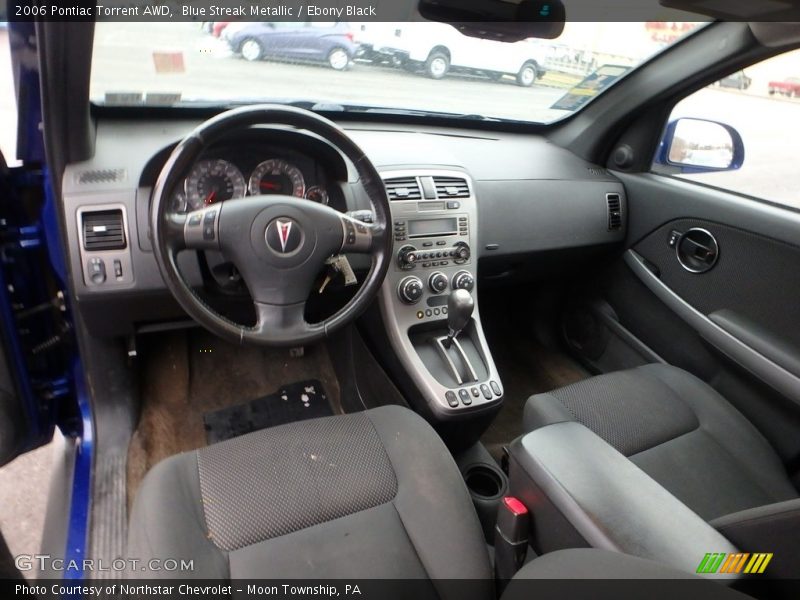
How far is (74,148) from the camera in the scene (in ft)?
4.83

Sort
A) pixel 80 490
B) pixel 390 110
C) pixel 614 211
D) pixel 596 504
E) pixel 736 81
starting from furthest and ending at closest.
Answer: pixel 614 211 < pixel 390 110 < pixel 736 81 < pixel 80 490 < pixel 596 504

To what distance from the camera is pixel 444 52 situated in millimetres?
1917

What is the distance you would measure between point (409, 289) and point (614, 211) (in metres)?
1.03

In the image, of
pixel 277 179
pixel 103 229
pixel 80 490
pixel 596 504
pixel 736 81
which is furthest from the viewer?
pixel 736 81

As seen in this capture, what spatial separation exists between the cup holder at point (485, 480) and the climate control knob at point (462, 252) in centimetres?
69

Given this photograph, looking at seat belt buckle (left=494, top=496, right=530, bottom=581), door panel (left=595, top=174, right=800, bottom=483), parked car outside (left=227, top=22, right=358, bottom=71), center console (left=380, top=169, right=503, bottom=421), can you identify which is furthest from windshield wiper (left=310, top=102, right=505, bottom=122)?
seat belt buckle (left=494, top=496, right=530, bottom=581)

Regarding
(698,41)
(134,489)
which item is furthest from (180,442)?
(698,41)

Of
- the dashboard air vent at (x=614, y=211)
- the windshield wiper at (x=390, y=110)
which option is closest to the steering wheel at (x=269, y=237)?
the windshield wiper at (x=390, y=110)

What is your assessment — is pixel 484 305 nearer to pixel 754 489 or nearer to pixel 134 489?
pixel 754 489

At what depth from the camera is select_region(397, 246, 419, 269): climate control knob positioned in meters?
1.76

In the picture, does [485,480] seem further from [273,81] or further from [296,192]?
[273,81]

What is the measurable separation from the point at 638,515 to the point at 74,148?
156 cm

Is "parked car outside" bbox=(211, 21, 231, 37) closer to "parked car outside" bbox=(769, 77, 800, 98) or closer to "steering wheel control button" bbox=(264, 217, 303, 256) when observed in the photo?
"steering wheel control button" bbox=(264, 217, 303, 256)

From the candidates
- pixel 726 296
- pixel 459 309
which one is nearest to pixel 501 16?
pixel 459 309
